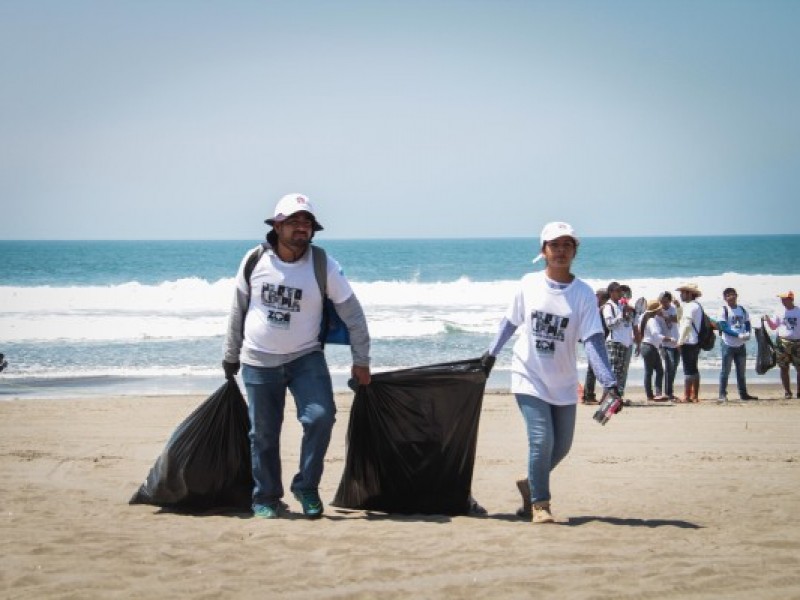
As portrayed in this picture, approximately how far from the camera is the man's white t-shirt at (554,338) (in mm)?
5309

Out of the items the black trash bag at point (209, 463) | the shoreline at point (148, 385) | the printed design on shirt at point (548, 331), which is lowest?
the shoreline at point (148, 385)

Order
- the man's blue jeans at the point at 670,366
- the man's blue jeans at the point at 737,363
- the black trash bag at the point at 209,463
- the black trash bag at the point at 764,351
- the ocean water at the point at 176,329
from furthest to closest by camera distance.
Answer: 1. the ocean water at the point at 176,329
2. the black trash bag at the point at 764,351
3. the man's blue jeans at the point at 670,366
4. the man's blue jeans at the point at 737,363
5. the black trash bag at the point at 209,463

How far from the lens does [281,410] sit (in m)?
5.56

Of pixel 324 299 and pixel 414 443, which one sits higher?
pixel 324 299

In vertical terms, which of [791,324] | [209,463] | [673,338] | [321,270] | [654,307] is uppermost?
[321,270]

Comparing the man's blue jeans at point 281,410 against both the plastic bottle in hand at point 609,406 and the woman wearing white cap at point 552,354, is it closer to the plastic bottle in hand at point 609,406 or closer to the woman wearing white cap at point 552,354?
the woman wearing white cap at point 552,354

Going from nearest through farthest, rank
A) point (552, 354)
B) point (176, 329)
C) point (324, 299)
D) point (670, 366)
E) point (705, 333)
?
1. point (552, 354)
2. point (324, 299)
3. point (705, 333)
4. point (670, 366)
5. point (176, 329)

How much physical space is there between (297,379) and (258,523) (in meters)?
0.79

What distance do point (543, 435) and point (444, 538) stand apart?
2.54 ft

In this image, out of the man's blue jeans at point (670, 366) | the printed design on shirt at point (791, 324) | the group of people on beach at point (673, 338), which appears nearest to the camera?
the group of people on beach at point (673, 338)

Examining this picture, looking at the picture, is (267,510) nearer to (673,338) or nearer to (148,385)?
(673,338)

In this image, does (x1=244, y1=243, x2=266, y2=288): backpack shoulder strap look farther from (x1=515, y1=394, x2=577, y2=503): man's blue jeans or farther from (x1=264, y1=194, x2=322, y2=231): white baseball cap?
(x1=515, y1=394, x2=577, y2=503): man's blue jeans

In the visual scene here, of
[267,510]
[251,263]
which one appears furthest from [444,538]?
[251,263]

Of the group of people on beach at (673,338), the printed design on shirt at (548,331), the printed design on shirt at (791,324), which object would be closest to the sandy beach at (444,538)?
the printed design on shirt at (548,331)
